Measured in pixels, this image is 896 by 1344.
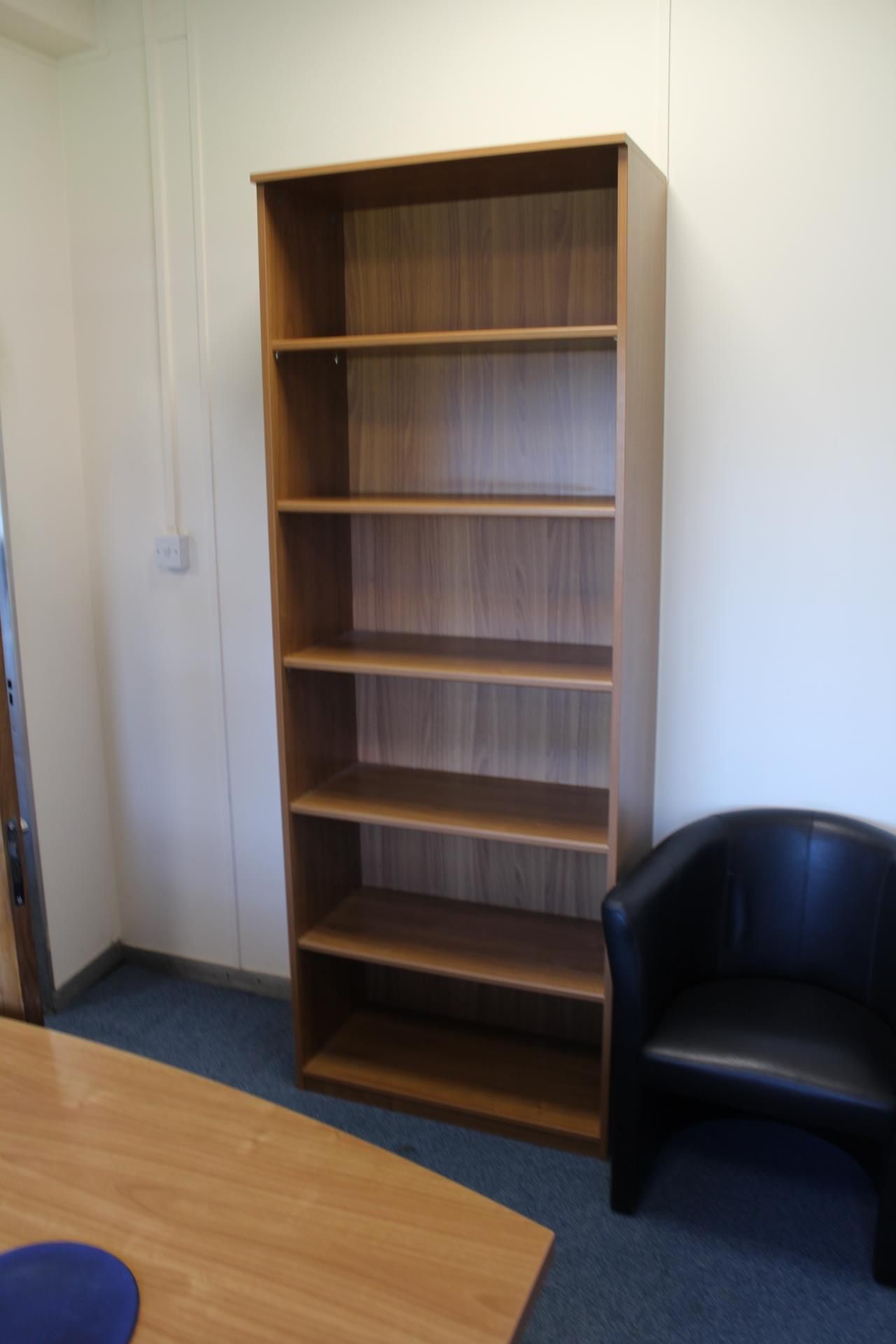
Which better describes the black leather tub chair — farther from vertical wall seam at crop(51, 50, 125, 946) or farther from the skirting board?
vertical wall seam at crop(51, 50, 125, 946)

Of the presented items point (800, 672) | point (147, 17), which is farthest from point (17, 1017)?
point (147, 17)

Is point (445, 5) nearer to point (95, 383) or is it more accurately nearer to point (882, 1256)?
point (95, 383)

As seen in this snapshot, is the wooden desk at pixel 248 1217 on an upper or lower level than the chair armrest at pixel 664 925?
upper

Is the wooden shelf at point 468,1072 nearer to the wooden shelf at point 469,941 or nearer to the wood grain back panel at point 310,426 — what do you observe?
the wooden shelf at point 469,941

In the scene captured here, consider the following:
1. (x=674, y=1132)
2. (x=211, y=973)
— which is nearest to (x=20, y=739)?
(x=211, y=973)

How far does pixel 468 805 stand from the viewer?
8.11 ft

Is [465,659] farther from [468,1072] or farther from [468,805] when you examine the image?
[468,1072]

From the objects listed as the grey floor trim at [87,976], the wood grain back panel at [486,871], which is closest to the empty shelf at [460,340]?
the wood grain back panel at [486,871]

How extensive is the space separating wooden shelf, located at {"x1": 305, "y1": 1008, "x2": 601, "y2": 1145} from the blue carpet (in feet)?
0.20

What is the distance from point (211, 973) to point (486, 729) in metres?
1.21

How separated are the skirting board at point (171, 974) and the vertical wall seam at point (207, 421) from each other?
0.08 meters

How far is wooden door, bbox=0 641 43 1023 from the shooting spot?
1498 mm

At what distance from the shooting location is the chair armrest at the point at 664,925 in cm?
205

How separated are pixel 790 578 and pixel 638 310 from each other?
Result: 0.70 m
